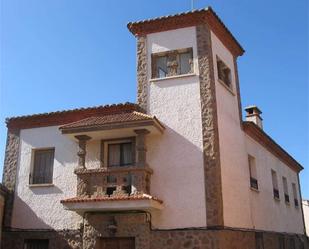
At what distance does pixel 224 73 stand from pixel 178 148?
13.5 feet

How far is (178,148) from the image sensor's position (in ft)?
40.9

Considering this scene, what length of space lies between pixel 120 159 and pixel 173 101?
2611 mm

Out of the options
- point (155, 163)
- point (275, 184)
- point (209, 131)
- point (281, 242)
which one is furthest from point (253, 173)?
point (155, 163)

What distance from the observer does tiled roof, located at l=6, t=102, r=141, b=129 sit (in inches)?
538

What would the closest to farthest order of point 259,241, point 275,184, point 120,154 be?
1. point 120,154
2. point 259,241
3. point 275,184

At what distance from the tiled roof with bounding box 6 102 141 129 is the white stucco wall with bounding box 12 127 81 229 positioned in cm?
34

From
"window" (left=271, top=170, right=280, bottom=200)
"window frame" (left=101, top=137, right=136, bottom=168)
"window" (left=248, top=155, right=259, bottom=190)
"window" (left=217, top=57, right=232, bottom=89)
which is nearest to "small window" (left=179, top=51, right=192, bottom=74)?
"window" (left=217, top=57, right=232, bottom=89)

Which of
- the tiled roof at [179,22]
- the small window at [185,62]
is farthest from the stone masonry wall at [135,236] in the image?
the tiled roof at [179,22]

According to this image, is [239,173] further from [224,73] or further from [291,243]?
[291,243]

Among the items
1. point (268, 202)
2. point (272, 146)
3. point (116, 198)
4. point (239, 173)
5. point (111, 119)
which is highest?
point (272, 146)

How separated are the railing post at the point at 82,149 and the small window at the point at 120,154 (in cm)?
87

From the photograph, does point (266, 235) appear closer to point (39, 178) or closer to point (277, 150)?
point (277, 150)

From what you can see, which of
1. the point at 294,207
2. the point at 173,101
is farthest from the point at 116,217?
the point at 294,207

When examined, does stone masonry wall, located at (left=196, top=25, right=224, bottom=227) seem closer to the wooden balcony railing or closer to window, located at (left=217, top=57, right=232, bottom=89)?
window, located at (left=217, top=57, right=232, bottom=89)
